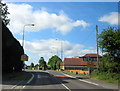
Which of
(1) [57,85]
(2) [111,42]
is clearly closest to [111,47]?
(2) [111,42]

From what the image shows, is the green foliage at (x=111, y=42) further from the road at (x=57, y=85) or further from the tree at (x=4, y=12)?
the tree at (x=4, y=12)

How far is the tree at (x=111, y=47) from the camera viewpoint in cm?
3018

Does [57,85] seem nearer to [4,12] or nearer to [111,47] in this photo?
[111,47]

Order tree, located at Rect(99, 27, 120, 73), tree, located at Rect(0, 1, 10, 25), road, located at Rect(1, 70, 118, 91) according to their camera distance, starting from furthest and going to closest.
→ tree, located at Rect(0, 1, 10, 25) → tree, located at Rect(99, 27, 120, 73) → road, located at Rect(1, 70, 118, 91)

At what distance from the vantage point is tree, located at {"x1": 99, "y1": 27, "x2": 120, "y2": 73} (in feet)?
99.0

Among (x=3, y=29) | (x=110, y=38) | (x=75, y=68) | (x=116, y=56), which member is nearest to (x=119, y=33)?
(x=110, y=38)

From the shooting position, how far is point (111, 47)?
3134 cm

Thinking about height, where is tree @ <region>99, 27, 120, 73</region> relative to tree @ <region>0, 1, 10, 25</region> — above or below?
below

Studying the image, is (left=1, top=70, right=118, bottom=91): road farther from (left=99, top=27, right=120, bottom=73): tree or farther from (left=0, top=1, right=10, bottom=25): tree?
(left=0, top=1, right=10, bottom=25): tree

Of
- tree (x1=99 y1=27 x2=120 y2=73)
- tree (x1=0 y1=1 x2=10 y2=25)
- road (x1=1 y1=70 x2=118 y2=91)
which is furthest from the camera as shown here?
tree (x1=0 y1=1 x2=10 y2=25)

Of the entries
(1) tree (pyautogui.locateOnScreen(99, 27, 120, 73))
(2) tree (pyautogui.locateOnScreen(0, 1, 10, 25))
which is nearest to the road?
(1) tree (pyautogui.locateOnScreen(99, 27, 120, 73))

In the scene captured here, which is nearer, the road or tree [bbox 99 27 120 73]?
the road

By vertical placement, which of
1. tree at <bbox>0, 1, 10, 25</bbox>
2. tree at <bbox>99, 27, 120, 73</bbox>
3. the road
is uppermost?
tree at <bbox>0, 1, 10, 25</bbox>

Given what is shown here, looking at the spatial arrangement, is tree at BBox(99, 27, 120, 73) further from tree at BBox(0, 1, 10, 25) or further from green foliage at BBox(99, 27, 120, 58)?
tree at BBox(0, 1, 10, 25)
